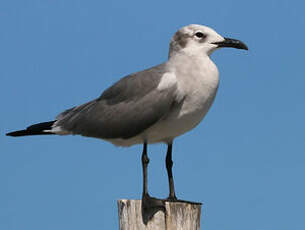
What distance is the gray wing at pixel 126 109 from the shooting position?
22.0 ft

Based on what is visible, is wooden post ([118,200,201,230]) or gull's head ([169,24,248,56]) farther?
gull's head ([169,24,248,56])

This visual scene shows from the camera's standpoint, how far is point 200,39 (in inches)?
287

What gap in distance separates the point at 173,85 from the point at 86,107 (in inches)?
65.2

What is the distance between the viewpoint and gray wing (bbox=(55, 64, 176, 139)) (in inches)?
263

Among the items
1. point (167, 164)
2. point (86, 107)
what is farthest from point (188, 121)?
point (86, 107)

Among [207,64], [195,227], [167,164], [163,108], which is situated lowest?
[195,227]

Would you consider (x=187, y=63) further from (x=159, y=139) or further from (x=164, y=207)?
(x=164, y=207)

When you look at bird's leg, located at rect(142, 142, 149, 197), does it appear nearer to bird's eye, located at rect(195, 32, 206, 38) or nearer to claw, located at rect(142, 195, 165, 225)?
claw, located at rect(142, 195, 165, 225)

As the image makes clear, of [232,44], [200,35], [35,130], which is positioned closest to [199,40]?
[200,35]

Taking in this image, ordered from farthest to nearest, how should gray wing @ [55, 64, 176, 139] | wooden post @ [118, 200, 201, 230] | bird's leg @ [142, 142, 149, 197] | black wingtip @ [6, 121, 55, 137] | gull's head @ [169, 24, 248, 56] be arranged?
black wingtip @ [6, 121, 55, 137]
gull's head @ [169, 24, 248, 56]
bird's leg @ [142, 142, 149, 197]
gray wing @ [55, 64, 176, 139]
wooden post @ [118, 200, 201, 230]

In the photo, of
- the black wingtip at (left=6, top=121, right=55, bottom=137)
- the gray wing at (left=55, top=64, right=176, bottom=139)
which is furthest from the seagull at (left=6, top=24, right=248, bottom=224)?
the black wingtip at (left=6, top=121, right=55, bottom=137)

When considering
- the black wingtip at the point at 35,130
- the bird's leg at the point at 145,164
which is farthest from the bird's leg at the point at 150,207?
the black wingtip at the point at 35,130

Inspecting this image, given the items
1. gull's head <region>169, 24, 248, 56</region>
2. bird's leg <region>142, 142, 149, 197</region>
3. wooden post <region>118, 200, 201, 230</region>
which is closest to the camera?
wooden post <region>118, 200, 201, 230</region>

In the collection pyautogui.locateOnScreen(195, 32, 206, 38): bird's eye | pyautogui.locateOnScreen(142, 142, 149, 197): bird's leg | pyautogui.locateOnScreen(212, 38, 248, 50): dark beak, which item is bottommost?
pyautogui.locateOnScreen(142, 142, 149, 197): bird's leg
